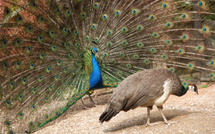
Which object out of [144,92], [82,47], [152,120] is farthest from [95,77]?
[144,92]

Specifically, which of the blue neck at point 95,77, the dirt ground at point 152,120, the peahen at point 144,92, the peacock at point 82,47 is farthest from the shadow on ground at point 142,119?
the blue neck at point 95,77

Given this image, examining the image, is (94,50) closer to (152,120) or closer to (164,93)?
(152,120)

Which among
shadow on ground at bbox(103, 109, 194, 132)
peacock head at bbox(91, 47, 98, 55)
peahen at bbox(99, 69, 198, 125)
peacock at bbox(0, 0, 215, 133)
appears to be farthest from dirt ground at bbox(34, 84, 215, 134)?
peacock head at bbox(91, 47, 98, 55)

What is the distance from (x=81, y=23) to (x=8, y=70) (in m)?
1.98

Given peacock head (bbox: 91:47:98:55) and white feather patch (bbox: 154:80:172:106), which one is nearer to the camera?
white feather patch (bbox: 154:80:172:106)

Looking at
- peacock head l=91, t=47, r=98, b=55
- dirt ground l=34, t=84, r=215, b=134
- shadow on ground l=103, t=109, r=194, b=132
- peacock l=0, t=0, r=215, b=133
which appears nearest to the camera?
dirt ground l=34, t=84, r=215, b=134

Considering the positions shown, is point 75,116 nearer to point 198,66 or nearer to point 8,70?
point 8,70

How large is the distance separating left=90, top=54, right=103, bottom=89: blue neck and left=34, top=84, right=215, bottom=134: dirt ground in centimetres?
65

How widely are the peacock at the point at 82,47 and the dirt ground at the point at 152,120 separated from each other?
1.46 ft

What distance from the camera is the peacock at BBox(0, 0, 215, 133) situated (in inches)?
186

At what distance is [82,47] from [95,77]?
88cm

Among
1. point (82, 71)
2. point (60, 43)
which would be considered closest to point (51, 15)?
point (60, 43)

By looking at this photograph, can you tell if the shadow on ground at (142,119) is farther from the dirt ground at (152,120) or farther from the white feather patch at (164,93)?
the white feather patch at (164,93)

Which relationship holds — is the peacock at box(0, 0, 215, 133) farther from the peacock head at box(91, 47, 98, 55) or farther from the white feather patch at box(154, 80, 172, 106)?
the white feather patch at box(154, 80, 172, 106)
